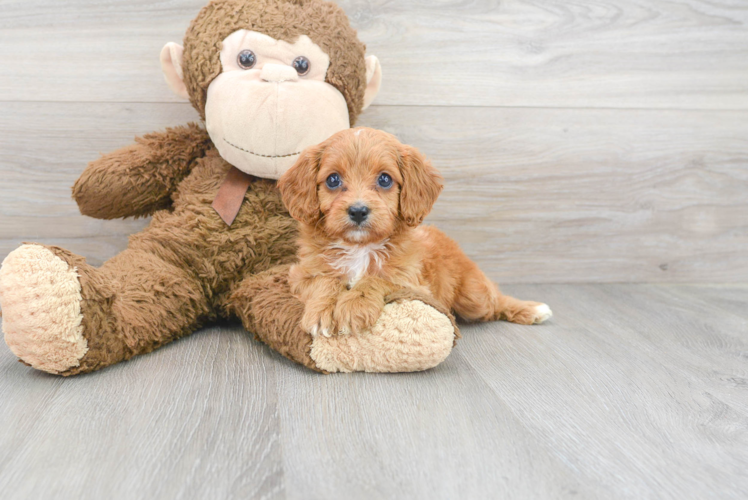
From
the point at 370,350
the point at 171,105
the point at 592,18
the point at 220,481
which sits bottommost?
the point at 370,350

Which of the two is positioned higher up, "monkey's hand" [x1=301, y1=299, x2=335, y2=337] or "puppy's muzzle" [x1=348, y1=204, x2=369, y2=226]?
"puppy's muzzle" [x1=348, y1=204, x2=369, y2=226]

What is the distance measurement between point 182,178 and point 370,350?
810mm

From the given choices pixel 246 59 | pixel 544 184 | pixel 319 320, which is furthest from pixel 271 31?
pixel 544 184

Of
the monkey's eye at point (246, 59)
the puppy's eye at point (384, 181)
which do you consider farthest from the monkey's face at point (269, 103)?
the puppy's eye at point (384, 181)

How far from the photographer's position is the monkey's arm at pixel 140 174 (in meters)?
1.54

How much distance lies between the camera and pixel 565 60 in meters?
2.04

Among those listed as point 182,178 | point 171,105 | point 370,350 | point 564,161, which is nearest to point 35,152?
point 171,105

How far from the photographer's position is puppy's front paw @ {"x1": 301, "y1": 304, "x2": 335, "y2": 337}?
4.08 feet

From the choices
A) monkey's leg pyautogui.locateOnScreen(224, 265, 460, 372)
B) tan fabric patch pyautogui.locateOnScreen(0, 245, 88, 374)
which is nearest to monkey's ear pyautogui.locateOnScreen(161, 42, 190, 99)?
tan fabric patch pyautogui.locateOnScreen(0, 245, 88, 374)

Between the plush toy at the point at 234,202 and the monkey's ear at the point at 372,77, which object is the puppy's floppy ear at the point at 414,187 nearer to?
the plush toy at the point at 234,202

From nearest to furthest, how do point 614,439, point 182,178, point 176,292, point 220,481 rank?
1. point 220,481
2. point 614,439
3. point 176,292
4. point 182,178

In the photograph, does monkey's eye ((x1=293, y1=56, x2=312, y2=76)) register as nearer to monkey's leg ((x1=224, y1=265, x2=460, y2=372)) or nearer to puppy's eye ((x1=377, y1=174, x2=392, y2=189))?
puppy's eye ((x1=377, y1=174, x2=392, y2=189))

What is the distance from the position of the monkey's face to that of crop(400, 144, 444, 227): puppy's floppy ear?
11.5 inches

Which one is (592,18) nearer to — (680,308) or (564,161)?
(564,161)
